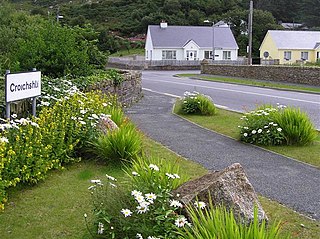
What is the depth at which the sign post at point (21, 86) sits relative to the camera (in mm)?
6988

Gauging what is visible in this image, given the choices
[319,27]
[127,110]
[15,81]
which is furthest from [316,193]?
[319,27]

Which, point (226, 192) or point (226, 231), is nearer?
point (226, 231)

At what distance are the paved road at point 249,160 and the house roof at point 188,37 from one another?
58234 mm

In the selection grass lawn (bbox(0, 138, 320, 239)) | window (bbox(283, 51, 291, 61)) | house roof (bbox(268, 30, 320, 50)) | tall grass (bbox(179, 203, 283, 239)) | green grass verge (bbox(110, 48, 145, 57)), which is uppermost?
house roof (bbox(268, 30, 320, 50))

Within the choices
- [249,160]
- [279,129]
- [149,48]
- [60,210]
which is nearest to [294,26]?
[149,48]

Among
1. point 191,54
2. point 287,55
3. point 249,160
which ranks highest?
point 191,54

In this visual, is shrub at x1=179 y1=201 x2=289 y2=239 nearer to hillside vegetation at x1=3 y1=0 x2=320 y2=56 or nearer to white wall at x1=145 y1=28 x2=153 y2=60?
white wall at x1=145 y1=28 x2=153 y2=60

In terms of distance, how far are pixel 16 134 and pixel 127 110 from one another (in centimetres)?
925

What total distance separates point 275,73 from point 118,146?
2684cm

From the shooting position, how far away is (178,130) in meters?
12.2

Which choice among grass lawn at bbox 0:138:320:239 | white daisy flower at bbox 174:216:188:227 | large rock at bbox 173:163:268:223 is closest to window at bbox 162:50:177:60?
grass lawn at bbox 0:138:320:239

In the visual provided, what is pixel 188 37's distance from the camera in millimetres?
72375

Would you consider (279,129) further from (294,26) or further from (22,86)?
(294,26)

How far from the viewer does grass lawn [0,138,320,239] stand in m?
5.28
